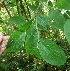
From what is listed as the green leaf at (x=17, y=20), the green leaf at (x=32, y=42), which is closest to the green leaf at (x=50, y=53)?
the green leaf at (x=32, y=42)

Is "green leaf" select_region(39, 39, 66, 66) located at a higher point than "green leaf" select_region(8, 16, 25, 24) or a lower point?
lower

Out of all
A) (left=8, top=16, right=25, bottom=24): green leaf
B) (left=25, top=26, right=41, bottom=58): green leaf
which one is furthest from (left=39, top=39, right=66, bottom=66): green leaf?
(left=8, top=16, right=25, bottom=24): green leaf

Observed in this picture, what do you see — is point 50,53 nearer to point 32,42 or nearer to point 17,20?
point 32,42

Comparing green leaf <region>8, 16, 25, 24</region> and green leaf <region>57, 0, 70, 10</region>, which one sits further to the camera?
green leaf <region>8, 16, 25, 24</region>

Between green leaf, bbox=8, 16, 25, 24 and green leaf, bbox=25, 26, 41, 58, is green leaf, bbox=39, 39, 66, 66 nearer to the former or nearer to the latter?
green leaf, bbox=25, 26, 41, 58

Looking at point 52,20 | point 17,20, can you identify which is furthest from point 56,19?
point 17,20

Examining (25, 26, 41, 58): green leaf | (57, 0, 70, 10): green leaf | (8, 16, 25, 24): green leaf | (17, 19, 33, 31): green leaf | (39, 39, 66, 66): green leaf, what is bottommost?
(39, 39, 66, 66): green leaf

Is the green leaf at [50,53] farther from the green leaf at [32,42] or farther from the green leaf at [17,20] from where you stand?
the green leaf at [17,20]
